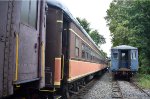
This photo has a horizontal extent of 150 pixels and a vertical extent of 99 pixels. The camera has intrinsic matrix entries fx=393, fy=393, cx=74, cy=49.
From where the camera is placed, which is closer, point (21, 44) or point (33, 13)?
point (21, 44)

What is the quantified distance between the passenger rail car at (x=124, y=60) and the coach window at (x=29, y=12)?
83.6 feet

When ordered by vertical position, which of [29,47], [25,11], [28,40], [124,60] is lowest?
[29,47]

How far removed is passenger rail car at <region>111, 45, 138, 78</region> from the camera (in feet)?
104

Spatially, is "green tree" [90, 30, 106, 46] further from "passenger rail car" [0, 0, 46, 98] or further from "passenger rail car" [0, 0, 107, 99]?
"passenger rail car" [0, 0, 46, 98]

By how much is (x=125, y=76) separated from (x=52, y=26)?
80.6 feet

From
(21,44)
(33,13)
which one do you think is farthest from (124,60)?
(21,44)

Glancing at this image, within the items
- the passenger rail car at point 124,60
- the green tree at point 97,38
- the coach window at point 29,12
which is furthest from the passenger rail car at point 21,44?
the green tree at point 97,38

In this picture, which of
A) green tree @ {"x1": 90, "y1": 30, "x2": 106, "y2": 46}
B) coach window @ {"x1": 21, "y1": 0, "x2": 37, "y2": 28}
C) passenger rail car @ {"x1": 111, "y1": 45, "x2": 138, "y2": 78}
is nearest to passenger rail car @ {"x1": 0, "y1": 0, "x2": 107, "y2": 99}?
coach window @ {"x1": 21, "y1": 0, "x2": 37, "y2": 28}

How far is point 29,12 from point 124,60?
91.9ft

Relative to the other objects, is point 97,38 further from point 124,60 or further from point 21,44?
point 21,44

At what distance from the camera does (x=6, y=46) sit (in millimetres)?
4922

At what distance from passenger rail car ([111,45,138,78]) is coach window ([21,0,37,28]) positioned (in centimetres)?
2548

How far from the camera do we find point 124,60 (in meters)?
33.7

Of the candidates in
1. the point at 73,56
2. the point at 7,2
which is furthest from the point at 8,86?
the point at 73,56
